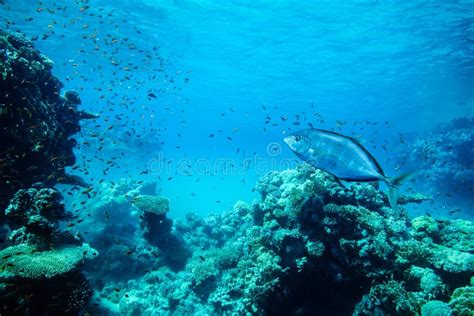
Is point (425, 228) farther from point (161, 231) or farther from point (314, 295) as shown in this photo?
point (161, 231)

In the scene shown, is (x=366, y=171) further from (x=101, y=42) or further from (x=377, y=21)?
(x=101, y=42)

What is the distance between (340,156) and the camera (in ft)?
11.0

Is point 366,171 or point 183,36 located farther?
point 183,36

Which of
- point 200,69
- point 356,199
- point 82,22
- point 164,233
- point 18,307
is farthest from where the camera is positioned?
point 200,69

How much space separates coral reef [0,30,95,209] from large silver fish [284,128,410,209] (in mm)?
7768

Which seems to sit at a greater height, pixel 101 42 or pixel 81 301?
pixel 101 42

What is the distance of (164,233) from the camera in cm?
1191

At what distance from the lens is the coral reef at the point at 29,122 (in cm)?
822

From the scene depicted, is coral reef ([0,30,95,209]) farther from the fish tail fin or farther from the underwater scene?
the fish tail fin

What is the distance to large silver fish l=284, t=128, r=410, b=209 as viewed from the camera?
3229 millimetres

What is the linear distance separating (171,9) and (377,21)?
1775 cm

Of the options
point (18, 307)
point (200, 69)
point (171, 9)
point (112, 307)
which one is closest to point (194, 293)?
point (112, 307)

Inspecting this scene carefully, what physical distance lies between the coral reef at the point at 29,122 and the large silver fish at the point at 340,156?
7768 mm

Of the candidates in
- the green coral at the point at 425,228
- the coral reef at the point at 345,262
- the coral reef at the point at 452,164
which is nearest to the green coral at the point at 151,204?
the coral reef at the point at 345,262
